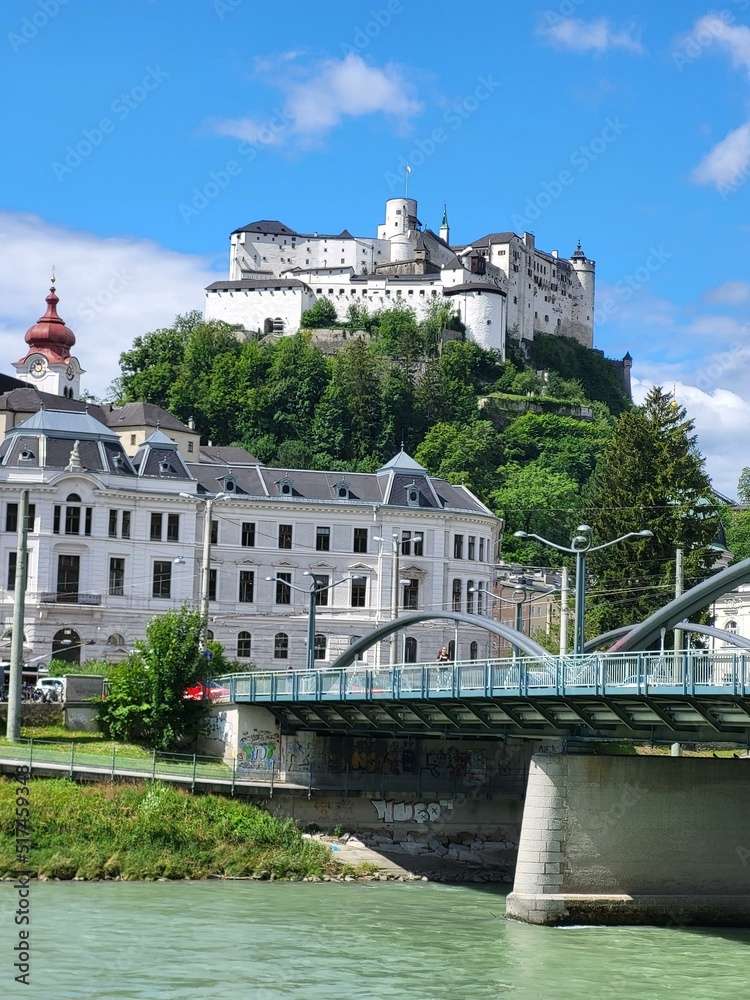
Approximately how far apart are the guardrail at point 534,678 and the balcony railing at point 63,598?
1027 inches

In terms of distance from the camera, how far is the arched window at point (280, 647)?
82.3 metres

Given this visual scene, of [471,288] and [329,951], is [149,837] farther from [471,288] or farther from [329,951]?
[471,288]

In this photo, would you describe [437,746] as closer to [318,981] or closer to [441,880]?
[441,880]

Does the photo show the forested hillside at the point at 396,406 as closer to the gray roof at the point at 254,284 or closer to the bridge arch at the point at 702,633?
the gray roof at the point at 254,284

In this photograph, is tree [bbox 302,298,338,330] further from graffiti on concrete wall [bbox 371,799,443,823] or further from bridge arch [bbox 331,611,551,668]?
graffiti on concrete wall [bbox 371,799,443,823]

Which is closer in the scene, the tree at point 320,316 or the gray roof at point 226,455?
the gray roof at point 226,455

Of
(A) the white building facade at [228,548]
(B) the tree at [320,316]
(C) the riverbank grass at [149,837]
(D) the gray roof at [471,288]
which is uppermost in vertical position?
(D) the gray roof at [471,288]

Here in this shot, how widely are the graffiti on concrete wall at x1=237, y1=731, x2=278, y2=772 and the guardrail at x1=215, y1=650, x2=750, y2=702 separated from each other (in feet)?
5.61

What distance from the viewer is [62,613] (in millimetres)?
77000

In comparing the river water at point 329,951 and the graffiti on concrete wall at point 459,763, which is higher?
the graffiti on concrete wall at point 459,763

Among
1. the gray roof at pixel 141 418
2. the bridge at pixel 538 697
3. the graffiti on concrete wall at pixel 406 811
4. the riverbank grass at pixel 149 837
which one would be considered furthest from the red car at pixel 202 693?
the gray roof at pixel 141 418

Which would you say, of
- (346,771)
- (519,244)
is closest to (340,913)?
(346,771)

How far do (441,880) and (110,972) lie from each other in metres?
18.8

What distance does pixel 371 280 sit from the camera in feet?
613
